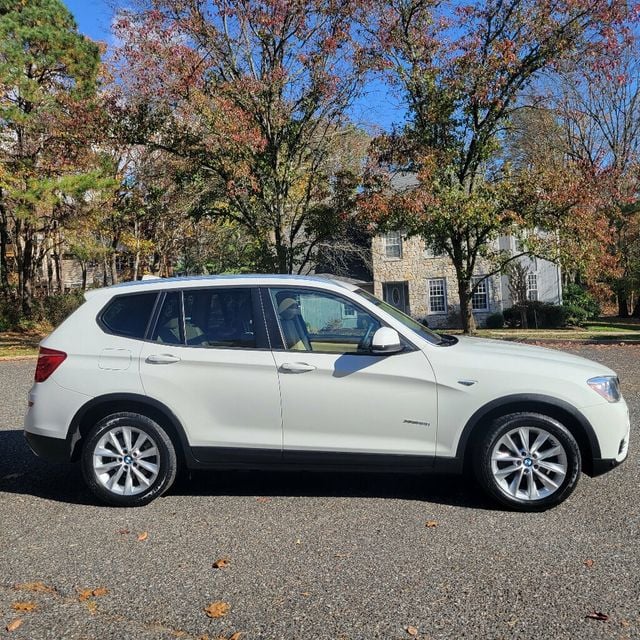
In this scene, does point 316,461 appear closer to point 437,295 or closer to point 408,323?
point 408,323

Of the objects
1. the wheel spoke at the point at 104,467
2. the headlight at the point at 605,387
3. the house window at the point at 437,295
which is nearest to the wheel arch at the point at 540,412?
the headlight at the point at 605,387

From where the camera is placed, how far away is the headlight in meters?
4.52

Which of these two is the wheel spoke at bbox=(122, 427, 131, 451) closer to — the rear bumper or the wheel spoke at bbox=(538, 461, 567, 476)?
the rear bumper

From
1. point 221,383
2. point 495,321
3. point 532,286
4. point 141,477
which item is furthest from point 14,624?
point 532,286

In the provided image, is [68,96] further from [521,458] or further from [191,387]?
[521,458]

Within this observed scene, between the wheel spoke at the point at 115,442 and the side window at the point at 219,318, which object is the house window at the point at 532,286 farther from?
the wheel spoke at the point at 115,442

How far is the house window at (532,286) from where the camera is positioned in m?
34.8

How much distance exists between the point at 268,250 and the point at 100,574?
16.6 meters

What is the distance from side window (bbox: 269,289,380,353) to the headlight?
1639 millimetres

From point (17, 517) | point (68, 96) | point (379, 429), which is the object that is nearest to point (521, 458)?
point (379, 429)

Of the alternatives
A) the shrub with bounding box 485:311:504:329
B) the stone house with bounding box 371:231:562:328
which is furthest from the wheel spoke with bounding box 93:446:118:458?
the shrub with bounding box 485:311:504:329

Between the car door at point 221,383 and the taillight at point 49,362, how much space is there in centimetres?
68

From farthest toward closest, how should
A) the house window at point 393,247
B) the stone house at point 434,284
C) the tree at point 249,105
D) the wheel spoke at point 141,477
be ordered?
the house window at point 393,247 < the stone house at point 434,284 < the tree at point 249,105 < the wheel spoke at point 141,477

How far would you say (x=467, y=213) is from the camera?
17797 millimetres
